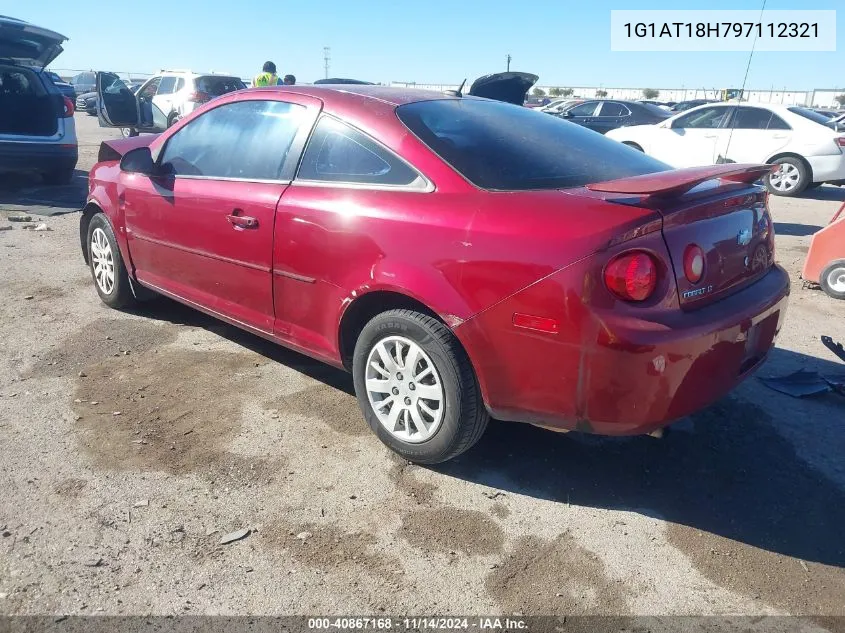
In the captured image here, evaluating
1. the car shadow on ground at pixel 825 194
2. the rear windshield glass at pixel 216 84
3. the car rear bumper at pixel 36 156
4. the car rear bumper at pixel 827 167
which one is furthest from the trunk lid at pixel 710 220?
the rear windshield glass at pixel 216 84

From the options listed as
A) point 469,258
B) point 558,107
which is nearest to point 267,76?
point 469,258

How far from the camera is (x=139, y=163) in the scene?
4.18 m

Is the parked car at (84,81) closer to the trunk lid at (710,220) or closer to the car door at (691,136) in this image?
the car door at (691,136)

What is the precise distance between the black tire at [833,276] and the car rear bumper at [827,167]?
652cm

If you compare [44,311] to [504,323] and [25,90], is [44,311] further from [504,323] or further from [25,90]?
[25,90]

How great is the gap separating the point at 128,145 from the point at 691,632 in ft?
16.1

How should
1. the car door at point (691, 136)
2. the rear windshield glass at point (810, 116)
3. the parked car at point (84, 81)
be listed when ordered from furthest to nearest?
the parked car at point (84, 81) < the car door at point (691, 136) < the rear windshield glass at point (810, 116)

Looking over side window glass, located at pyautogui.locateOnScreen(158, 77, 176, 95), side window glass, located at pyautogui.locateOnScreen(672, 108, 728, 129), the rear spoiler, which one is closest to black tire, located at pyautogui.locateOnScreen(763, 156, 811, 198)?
side window glass, located at pyautogui.locateOnScreen(672, 108, 728, 129)

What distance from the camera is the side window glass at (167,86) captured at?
17047 millimetres

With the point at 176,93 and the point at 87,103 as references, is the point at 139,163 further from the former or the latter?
the point at 87,103

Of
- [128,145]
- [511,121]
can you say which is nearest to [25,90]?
[128,145]

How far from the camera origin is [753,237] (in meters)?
2.93

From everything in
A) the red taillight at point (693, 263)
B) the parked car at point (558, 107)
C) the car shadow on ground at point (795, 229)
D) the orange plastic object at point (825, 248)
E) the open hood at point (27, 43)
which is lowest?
the car shadow on ground at point (795, 229)

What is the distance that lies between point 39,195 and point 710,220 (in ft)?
31.7
